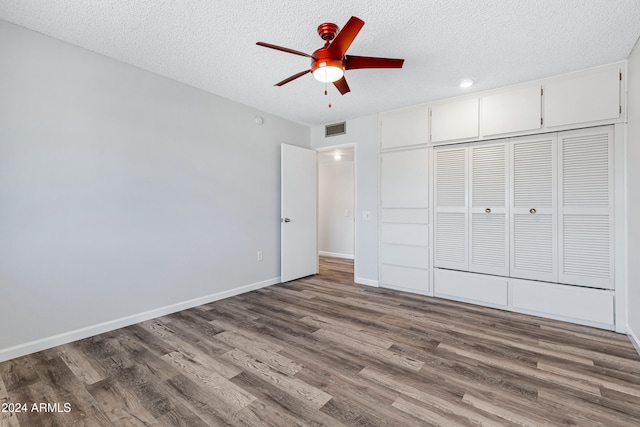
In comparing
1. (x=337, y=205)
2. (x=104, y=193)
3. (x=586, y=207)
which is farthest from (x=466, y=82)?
(x=337, y=205)

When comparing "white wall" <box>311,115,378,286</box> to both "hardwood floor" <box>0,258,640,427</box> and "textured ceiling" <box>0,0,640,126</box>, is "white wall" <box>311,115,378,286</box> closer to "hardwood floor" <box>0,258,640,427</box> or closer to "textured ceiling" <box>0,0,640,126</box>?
"textured ceiling" <box>0,0,640,126</box>

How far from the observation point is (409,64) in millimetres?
2809

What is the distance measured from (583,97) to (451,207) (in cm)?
164

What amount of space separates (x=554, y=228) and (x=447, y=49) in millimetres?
2151

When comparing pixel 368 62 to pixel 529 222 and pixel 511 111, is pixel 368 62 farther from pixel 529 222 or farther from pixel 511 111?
pixel 529 222

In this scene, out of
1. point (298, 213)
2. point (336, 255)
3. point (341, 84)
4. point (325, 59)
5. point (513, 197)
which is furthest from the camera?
point (336, 255)

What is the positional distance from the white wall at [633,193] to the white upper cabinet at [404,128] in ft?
6.04

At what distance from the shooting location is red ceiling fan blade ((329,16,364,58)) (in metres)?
1.78

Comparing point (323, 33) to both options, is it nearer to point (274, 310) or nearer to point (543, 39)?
point (543, 39)

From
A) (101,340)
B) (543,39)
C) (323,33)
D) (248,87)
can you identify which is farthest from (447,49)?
(101,340)

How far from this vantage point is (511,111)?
10.6ft

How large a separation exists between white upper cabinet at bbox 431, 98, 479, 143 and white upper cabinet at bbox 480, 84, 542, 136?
0.10 m

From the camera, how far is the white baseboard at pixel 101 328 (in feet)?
7.44

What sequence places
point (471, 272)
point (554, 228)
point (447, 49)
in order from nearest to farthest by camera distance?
point (447, 49)
point (554, 228)
point (471, 272)
